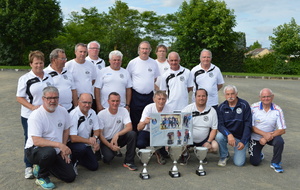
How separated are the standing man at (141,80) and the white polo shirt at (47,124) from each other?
2012mm

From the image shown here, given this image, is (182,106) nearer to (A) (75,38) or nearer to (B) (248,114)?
(B) (248,114)

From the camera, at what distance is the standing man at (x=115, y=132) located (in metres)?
5.49

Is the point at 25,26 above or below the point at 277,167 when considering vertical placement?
above

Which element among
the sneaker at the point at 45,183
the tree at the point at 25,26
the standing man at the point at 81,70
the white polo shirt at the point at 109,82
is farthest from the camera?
the tree at the point at 25,26

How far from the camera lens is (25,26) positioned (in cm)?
3002

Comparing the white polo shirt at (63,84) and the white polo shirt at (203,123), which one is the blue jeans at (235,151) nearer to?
the white polo shirt at (203,123)

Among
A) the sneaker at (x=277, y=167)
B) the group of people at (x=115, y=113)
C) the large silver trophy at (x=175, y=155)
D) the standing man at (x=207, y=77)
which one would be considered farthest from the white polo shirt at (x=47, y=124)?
the sneaker at (x=277, y=167)

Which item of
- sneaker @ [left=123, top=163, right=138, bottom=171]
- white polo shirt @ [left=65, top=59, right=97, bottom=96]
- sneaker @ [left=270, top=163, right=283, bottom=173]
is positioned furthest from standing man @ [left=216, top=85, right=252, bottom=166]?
white polo shirt @ [left=65, top=59, right=97, bottom=96]

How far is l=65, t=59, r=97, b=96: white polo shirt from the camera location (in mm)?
6043

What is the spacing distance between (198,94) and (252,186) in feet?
6.08

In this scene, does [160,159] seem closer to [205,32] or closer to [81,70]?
[81,70]

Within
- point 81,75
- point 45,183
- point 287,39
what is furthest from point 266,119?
point 287,39

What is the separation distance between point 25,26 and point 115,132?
28.1 metres

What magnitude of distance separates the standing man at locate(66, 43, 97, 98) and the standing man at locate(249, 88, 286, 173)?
133 inches
